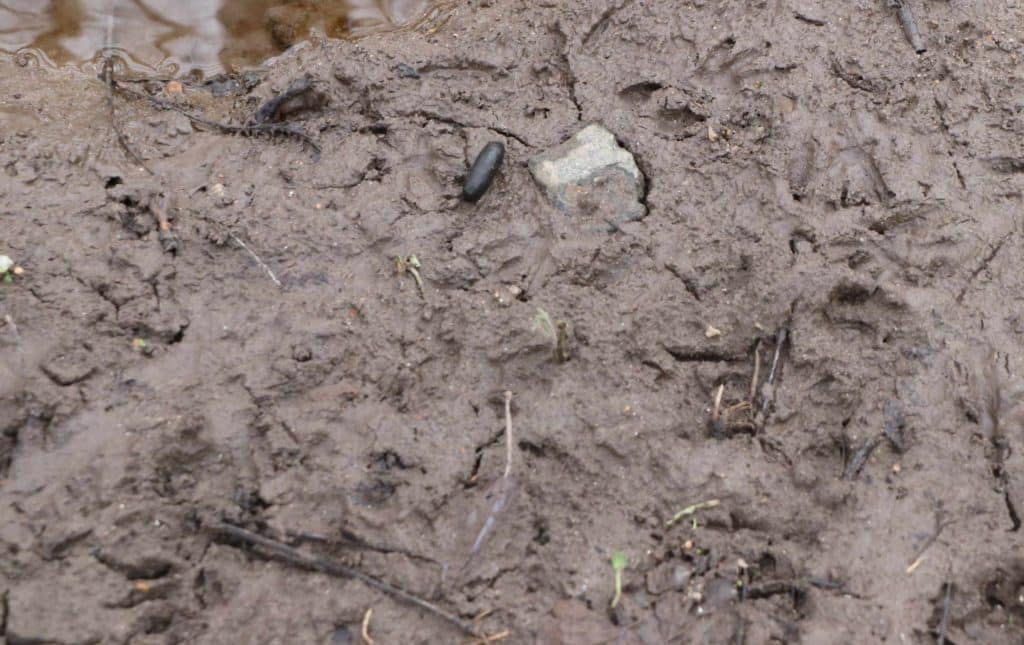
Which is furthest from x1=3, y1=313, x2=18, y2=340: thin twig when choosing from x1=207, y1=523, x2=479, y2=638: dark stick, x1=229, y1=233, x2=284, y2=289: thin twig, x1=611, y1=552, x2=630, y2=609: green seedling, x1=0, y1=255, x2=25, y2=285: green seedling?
x1=611, y1=552, x2=630, y2=609: green seedling

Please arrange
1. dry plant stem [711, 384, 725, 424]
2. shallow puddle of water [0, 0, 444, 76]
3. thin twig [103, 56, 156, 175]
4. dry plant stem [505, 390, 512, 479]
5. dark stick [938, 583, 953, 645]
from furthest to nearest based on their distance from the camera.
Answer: shallow puddle of water [0, 0, 444, 76]
thin twig [103, 56, 156, 175]
dry plant stem [711, 384, 725, 424]
dry plant stem [505, 390, 512, 479]
dark stick [938, 583, 953, 645]

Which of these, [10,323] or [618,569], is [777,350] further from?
[10,323]

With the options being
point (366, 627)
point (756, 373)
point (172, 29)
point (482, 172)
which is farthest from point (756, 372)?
point (172, 29)

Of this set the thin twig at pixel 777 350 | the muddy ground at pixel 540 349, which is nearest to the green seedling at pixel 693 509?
the muddy ground at pixel 540 349

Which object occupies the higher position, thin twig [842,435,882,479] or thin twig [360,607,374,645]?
thin twig [360,607,374,645]

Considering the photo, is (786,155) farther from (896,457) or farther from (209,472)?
(209,472)

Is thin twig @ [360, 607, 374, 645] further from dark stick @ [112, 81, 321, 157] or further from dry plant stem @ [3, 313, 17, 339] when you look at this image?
dark stick @ [112, 81, 321, 157]

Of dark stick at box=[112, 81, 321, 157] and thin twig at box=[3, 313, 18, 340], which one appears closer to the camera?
thin twig at box=[3, 313, 18, 340]
